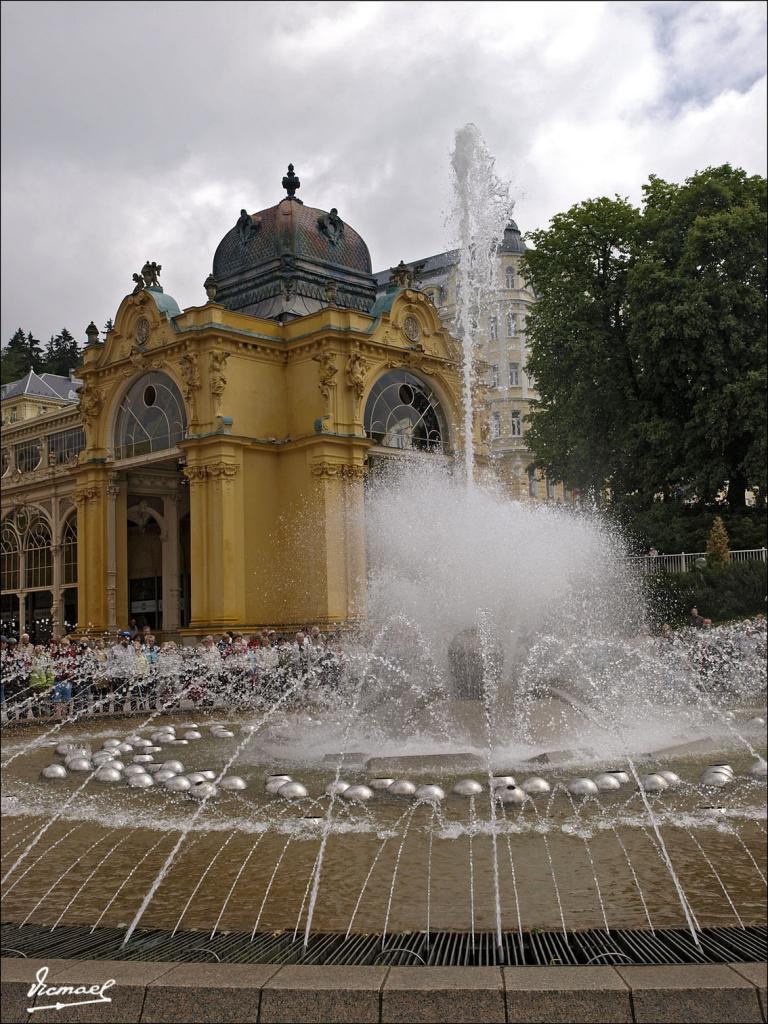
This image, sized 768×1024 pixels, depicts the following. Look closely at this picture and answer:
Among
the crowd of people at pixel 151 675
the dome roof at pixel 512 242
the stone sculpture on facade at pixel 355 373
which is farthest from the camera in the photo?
the dome roof at pixel 512 242

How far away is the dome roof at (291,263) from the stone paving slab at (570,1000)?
34035mm

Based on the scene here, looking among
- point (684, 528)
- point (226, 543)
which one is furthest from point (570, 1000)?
point (226, 543)

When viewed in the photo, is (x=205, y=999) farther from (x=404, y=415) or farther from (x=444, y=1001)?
(x=404, y=415)

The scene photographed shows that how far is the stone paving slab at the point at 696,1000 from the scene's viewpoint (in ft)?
12.5

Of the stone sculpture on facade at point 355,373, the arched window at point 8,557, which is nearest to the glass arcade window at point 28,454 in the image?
the arched window at point 8,557

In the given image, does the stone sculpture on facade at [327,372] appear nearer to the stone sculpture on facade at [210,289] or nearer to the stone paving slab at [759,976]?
the stone sculpture on facade at [210,289]

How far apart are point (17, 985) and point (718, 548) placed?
1097 inches

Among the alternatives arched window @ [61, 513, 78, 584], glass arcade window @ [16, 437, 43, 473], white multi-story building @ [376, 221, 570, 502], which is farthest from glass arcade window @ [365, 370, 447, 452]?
white multi-story building @ [376, 221, 570, 502]

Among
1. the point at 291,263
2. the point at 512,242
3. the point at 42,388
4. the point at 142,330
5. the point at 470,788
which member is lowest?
the point at 470,788

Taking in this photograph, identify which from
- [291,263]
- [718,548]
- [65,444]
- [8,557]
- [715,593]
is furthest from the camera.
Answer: [8,557]

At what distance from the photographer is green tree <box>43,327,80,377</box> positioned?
87.3 m

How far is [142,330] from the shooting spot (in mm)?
36969

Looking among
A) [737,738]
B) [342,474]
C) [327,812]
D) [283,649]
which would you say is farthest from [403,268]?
[327,812]

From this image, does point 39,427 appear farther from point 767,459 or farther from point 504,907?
point 504,907
